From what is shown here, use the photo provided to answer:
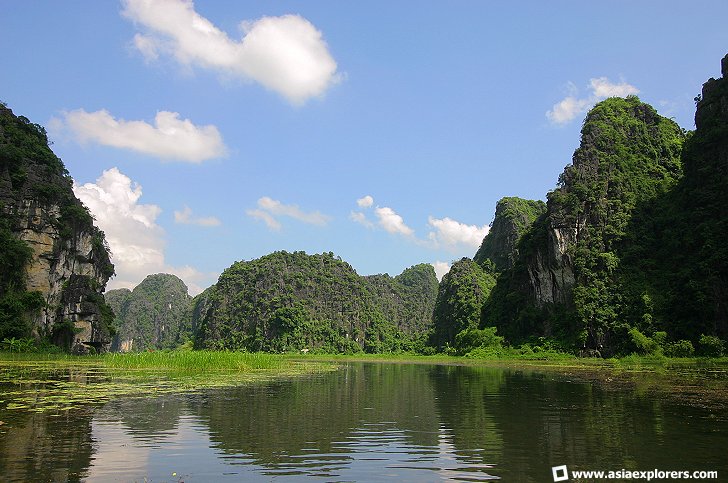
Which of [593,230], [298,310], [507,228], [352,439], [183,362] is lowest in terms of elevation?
[352,439]

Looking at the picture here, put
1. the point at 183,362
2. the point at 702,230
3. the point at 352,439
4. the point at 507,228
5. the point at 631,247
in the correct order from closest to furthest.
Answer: the point at 352,439, the point at 183,362, the point at 702,230, the point at 631,247, the point at 507,228

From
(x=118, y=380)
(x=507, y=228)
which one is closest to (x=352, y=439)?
(x=118, y=380)

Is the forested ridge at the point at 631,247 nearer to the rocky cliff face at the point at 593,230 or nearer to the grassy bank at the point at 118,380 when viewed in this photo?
the rocky cliff face at the point at 593,230

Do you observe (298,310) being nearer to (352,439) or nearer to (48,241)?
(48,241)

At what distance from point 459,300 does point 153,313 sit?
346ft

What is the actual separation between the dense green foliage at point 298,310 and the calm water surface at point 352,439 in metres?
88.1

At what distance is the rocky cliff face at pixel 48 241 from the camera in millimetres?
47344

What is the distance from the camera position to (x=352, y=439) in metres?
11.0

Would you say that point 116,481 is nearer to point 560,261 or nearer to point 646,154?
point 560,261

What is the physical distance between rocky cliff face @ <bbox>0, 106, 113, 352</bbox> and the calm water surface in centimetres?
3762

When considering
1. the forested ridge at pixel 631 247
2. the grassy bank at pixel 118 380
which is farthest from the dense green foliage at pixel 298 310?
the grassy bank at pixel 118 380

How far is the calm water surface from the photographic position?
823cm

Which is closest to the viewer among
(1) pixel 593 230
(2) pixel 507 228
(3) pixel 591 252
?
(3) pixel 591 252

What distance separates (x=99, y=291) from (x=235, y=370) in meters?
35.0
